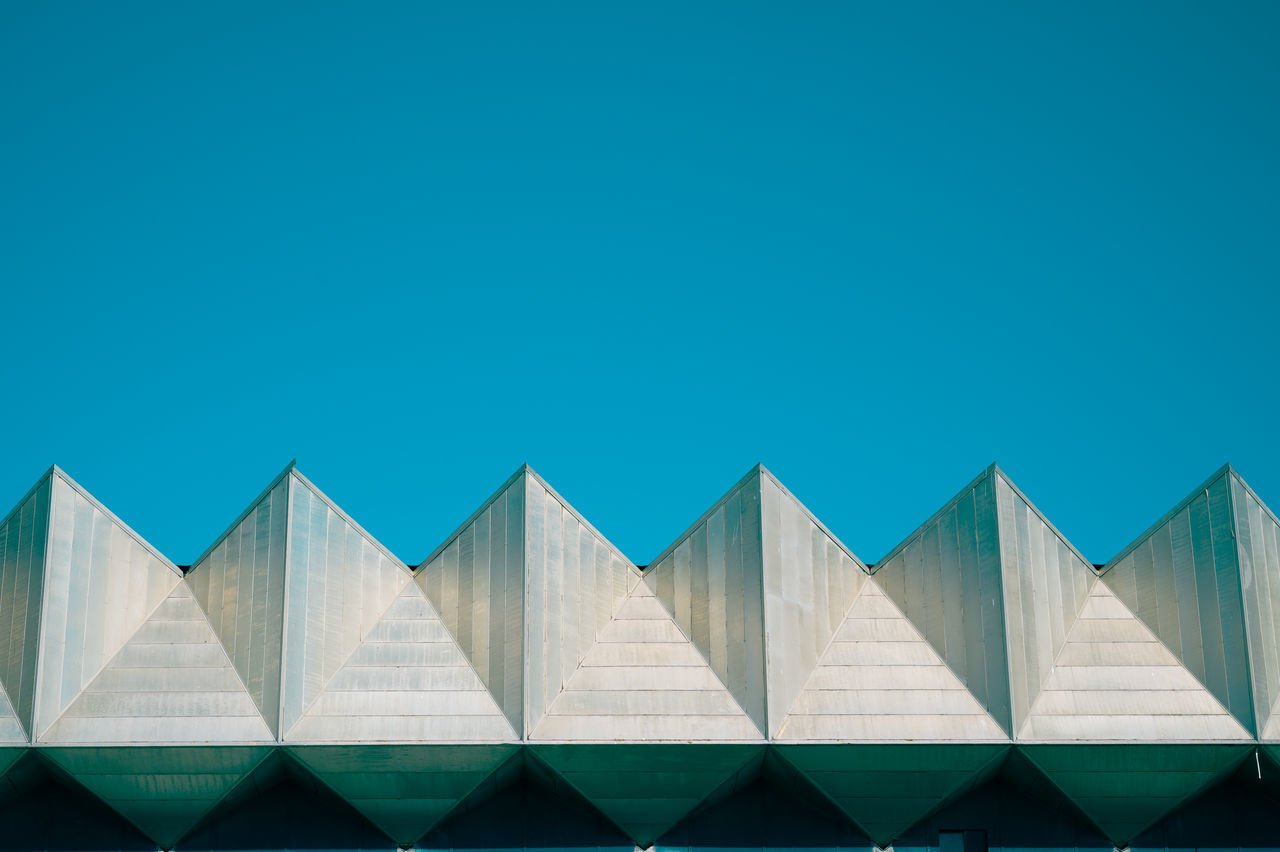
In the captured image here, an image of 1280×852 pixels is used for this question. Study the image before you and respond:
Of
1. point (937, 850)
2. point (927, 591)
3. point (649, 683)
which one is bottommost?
point (937, 850)

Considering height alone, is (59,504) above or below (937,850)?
above

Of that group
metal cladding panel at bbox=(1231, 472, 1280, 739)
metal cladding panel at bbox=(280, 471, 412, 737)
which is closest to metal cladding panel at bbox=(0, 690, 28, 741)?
metal cladding panel at bbox=(280, 471, 412, 737)

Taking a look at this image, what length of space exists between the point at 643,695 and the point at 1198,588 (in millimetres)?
13194

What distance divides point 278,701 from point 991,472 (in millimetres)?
16986

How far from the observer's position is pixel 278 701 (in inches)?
1523

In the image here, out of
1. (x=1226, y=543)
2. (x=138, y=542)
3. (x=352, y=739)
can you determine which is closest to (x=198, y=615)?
(x=138, y=542)

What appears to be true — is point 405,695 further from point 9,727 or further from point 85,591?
point 9,727

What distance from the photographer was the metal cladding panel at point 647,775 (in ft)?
128

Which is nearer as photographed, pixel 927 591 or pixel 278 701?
pixel 278 701

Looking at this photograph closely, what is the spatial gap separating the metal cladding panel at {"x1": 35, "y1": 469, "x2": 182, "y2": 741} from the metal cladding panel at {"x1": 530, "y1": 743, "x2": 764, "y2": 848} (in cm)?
995

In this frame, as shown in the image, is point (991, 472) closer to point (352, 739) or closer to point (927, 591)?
point (927, 591)

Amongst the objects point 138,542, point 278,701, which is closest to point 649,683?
point 278,701

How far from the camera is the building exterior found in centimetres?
3900

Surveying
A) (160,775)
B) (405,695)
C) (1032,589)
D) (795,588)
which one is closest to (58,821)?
(160,775)
